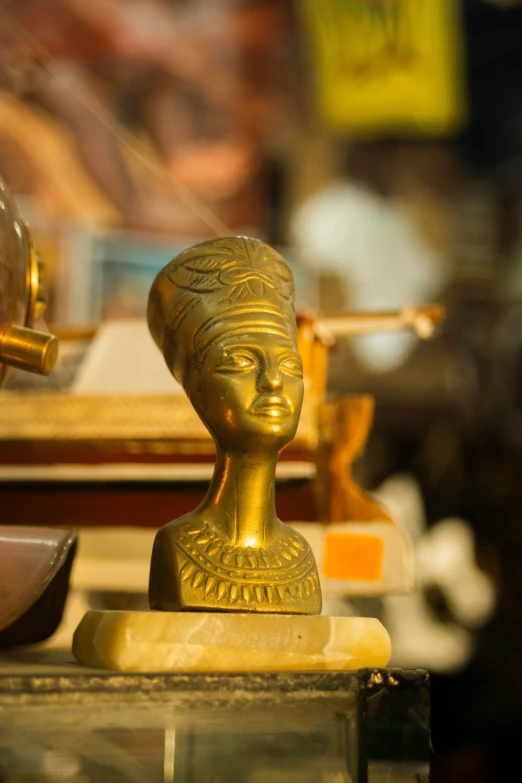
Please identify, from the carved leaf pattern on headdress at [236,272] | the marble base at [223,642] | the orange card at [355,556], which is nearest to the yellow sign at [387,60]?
the orange card at [355,556]

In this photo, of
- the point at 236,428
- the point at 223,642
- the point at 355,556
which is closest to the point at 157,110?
the point at 355,556

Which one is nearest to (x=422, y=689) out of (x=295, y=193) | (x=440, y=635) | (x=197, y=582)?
(x=197, y=582)

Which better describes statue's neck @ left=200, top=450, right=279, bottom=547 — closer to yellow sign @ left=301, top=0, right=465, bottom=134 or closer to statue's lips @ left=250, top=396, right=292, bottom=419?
statue's lips @ left=250, top=396, right=292, bottom=419

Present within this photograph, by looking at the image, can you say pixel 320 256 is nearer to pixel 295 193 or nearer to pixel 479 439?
pixel 295 193

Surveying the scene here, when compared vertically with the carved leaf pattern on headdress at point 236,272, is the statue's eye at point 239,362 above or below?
below

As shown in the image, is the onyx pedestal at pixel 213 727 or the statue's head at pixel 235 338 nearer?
the onyx pedestal at pixel 213 727

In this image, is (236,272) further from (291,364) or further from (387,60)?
(387,60)

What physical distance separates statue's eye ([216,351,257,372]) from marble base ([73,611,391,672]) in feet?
0.82

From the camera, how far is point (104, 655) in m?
0.79

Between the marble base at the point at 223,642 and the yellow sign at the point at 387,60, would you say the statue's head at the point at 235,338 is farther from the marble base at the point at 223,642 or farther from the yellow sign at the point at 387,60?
the yellow sign at the point at 387,60

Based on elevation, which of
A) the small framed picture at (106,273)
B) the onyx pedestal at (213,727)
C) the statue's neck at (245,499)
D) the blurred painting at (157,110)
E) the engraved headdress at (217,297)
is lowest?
the onyx pedestal at (213,727)

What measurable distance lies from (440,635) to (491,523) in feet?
2.09

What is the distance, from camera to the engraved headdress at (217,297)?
0.93 metres

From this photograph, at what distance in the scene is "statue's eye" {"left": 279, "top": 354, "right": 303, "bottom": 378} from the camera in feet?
3.02
